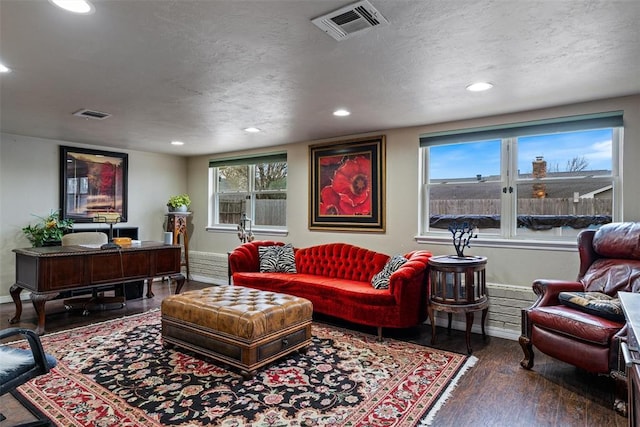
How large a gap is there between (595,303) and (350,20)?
2.52 m

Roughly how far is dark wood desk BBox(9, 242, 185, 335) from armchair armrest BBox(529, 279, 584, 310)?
157 inches

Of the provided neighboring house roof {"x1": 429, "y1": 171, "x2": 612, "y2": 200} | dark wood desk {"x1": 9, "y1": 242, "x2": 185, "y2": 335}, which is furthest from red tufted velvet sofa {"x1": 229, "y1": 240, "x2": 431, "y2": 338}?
dark wood desk {"x1": 9, "y1": 242, "x2": 185, "y2": 335}

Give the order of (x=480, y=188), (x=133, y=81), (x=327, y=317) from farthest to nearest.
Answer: (x=327, y=317) < (x=480, y=188) < (x=133, y=81)

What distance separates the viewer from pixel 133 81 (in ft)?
9.58

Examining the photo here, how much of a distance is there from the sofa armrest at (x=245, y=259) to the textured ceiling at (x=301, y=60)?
67.8 inches

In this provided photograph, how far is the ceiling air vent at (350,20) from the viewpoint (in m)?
1.84

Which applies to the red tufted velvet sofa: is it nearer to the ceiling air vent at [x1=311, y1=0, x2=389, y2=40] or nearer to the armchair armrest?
the armchair armrest

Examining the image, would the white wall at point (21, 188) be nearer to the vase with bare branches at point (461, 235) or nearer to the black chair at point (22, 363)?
the black chair at point (22, 363)

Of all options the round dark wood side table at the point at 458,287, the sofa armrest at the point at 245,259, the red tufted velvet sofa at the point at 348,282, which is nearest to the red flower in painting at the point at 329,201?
the red tufted velvet sofa at the point at 348,282

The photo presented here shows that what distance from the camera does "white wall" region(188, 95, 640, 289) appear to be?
329 centimetres

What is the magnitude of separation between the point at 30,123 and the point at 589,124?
5.84m

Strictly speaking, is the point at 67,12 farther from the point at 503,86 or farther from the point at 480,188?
the point at 480,188

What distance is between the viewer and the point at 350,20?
1.96 metres

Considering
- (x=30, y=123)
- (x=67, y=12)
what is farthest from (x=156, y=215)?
(x=67, y=12)
